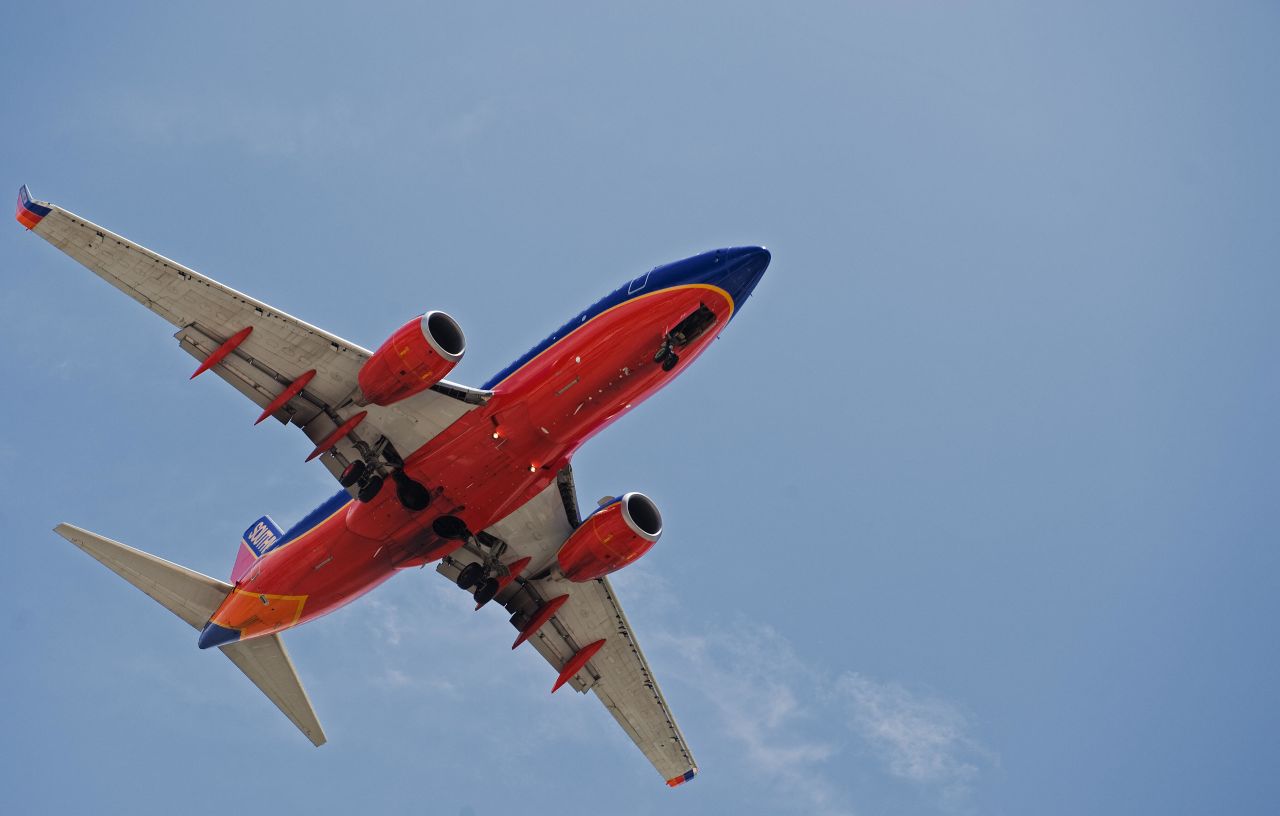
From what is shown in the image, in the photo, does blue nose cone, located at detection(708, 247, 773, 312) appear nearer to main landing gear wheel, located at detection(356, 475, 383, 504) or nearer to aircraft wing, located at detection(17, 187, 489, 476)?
aircraft wing, located at detection(17, 187, 489, 476)

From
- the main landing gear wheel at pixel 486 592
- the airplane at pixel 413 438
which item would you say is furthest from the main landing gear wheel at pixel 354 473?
the main landing gear wheel at pixel 486 592

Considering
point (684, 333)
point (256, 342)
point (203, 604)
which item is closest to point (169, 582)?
point (203, 604)

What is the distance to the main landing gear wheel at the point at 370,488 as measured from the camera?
3600 centimetres

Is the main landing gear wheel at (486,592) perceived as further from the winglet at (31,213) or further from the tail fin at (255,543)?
the winglet at (31,213)

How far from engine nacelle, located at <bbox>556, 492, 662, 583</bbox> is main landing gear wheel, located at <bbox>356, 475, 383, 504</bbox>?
6343mm

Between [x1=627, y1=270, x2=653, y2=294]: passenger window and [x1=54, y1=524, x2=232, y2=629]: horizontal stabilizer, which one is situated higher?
[x1=627, y1=270, x2=653, y2=294]: passenger window

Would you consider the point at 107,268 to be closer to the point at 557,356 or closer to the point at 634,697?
the point at 557,356

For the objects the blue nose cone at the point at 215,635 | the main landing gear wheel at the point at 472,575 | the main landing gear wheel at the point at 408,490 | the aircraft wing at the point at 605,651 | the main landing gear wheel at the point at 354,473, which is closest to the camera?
the main landing gear wheel at the point at 354,473

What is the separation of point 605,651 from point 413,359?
15.4 metres

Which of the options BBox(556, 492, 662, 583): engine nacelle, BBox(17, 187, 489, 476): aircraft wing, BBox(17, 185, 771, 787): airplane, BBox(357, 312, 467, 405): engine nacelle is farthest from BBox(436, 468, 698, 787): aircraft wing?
BBox(357, 312, 467, 405): engine nacelle

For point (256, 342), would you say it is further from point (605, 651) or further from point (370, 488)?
point (605, 651)

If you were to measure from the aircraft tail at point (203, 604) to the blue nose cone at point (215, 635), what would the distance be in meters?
0.32

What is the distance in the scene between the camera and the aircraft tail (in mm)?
38500

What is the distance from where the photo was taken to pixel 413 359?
33.0 meters
